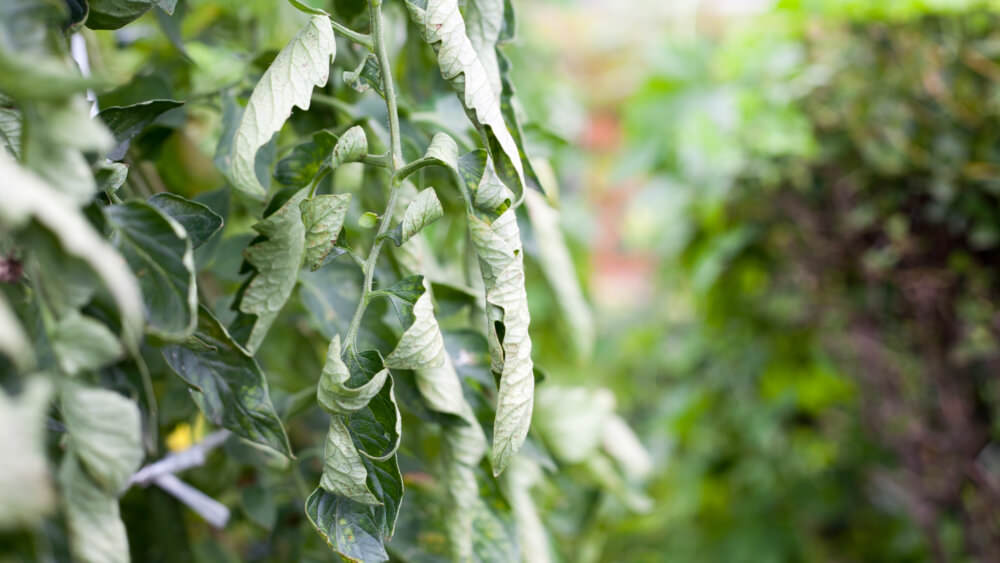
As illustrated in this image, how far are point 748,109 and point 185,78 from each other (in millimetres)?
820

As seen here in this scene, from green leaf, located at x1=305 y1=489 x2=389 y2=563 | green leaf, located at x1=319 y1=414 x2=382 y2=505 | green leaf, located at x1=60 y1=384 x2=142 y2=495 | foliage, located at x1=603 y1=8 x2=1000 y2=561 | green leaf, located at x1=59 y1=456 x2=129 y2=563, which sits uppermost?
green leaf, located at x1=60 y1=384 x2=142 y2=495

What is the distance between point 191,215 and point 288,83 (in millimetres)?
75

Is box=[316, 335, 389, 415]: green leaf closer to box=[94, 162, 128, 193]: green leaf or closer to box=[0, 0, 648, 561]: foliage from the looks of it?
box=[0, 0, 648, 561]: foliage

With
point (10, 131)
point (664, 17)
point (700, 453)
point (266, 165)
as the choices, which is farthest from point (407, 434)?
point (664, 17)

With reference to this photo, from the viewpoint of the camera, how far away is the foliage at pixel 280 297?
0.83 feet

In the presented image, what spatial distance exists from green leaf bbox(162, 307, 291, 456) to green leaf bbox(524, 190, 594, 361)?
0.88 ft

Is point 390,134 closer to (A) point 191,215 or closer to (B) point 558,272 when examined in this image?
(A) point 191,215

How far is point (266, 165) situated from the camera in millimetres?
443

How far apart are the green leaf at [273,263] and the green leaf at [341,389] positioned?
0.21 ft

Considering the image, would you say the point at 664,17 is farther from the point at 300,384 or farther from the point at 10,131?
the point at 10,131

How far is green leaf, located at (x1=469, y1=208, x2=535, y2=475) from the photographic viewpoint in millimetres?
317

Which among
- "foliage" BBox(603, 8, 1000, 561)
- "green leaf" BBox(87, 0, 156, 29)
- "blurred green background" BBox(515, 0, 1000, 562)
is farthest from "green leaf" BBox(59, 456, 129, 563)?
"foliage" BBox(603, 8, 1000, 561)

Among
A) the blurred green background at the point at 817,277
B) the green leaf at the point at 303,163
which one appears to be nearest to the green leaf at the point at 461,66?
the green leaf at the point at 303,163

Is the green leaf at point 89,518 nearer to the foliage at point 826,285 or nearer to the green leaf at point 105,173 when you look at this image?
the green leaf at point 105,173
